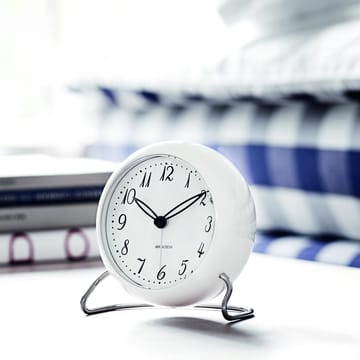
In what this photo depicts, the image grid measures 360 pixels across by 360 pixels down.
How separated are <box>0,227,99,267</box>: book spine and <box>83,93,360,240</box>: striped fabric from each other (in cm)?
34

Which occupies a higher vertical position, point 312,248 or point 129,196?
point 129,196

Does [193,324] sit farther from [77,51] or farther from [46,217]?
[77,51]

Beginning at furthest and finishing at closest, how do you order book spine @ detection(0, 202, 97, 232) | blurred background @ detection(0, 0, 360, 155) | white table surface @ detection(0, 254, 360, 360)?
blurred background @ detection(0, 0, 360, 155), book spine @ detection(0, 202, 97, 232), white table surface @ detection(0, 254, 360, 360)

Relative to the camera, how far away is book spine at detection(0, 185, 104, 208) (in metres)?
0.93

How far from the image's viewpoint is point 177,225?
0.63m

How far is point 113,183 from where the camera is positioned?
26.1 inches

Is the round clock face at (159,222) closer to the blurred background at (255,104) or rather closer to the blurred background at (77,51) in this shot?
the blurred background at (255,104)

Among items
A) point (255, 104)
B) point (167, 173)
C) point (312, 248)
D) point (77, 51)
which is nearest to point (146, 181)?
point (167, 173)

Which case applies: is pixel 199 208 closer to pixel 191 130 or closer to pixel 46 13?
pixel 191 130

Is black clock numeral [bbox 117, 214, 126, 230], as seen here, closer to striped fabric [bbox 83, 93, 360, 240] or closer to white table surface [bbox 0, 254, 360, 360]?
white table surface [bbox 0, 254, 360, 360]

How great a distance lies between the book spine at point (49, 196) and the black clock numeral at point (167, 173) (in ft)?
1.05

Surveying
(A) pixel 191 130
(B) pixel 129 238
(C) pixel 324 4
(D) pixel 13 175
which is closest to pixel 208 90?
(A) pixel 191 130

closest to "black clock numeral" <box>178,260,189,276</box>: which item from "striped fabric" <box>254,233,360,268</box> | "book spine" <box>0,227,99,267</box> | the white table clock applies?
the white table clock

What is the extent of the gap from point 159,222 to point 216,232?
0.16ft
